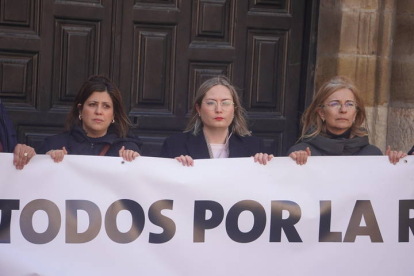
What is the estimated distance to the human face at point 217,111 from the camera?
4.93 m

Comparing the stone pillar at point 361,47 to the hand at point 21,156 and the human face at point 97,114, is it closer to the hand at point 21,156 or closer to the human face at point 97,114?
the human face at point 97,114

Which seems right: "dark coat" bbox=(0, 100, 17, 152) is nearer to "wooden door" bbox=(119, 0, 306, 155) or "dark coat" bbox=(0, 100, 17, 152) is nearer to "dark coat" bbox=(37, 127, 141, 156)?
"dark coat" bbox=(37, 127, 141, 156)

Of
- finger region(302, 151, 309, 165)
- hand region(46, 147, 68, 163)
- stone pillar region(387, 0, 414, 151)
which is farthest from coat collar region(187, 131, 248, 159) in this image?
stone pillar region(387, 0, 414, 151)

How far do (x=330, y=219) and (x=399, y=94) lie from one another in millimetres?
2185

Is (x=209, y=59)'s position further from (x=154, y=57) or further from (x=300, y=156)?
(x=300, y=156)

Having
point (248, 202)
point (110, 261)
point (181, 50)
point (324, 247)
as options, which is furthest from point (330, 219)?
point (181, 50)

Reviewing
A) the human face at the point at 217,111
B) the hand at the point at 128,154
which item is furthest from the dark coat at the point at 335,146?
the hand at the point at 128,154

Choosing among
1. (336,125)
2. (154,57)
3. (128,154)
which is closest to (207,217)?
(128,154)

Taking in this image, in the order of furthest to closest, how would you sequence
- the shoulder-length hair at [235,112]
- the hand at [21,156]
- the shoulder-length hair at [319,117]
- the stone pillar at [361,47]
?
the stone pillar at [361,47] → the shoulder-length hair at [235,112] → the shoulder-length hair at [319,117] → the hand at [21,156]

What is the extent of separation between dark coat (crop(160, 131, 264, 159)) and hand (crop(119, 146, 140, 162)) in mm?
568

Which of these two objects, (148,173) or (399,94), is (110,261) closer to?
(148,173)

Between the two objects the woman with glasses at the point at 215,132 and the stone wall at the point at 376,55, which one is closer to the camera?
the woman with glasses at the point at 215,132

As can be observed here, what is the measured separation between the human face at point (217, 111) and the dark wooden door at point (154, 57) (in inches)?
52.2

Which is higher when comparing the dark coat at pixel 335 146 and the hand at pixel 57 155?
the dark coat at pixel 335 146
